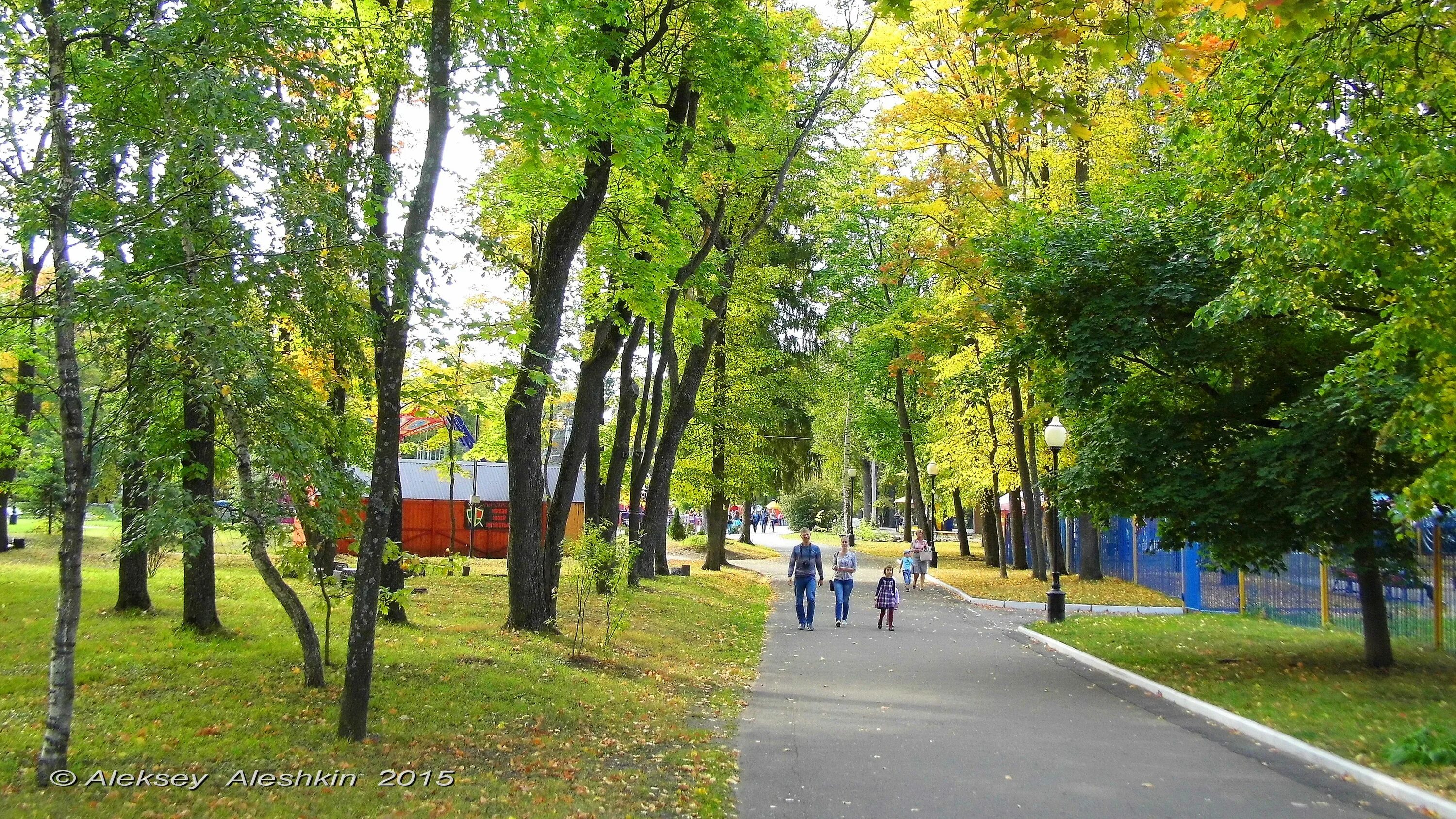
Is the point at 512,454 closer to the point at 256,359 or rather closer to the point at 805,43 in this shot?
the point at 256,359

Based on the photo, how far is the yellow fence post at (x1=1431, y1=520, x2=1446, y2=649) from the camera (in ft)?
41.2

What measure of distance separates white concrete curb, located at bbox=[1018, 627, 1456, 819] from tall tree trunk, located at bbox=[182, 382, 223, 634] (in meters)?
8.31

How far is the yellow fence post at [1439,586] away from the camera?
12.6 m

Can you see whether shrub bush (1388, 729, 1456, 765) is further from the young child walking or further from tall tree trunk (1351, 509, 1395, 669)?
the young child walking

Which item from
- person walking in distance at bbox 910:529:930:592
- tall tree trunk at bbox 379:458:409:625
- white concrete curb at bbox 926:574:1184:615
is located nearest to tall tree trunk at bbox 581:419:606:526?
tall tree trunk at bbox 379:458:409:625

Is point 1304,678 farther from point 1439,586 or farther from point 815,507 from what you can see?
point 815,507

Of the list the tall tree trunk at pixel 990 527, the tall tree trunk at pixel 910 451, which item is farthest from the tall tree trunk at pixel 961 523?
the tall tree trunk at pixel 910 451

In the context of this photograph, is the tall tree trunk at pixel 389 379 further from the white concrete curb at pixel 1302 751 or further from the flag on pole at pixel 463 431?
the flag on pole at pixel 463 431

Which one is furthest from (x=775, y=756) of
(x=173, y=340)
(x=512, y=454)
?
(x=512, y=454)

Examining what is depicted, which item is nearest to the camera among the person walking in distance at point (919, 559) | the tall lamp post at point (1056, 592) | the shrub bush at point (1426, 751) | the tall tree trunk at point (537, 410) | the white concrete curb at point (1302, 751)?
the white concrete curb at point (1302, 751)

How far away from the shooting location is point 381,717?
8266 mm

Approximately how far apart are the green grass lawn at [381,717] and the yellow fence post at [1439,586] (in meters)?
8.74

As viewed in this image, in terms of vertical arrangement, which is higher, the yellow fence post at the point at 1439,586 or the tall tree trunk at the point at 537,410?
the tall tree trunk at the point at 537,410

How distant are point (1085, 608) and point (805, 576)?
734 cm
